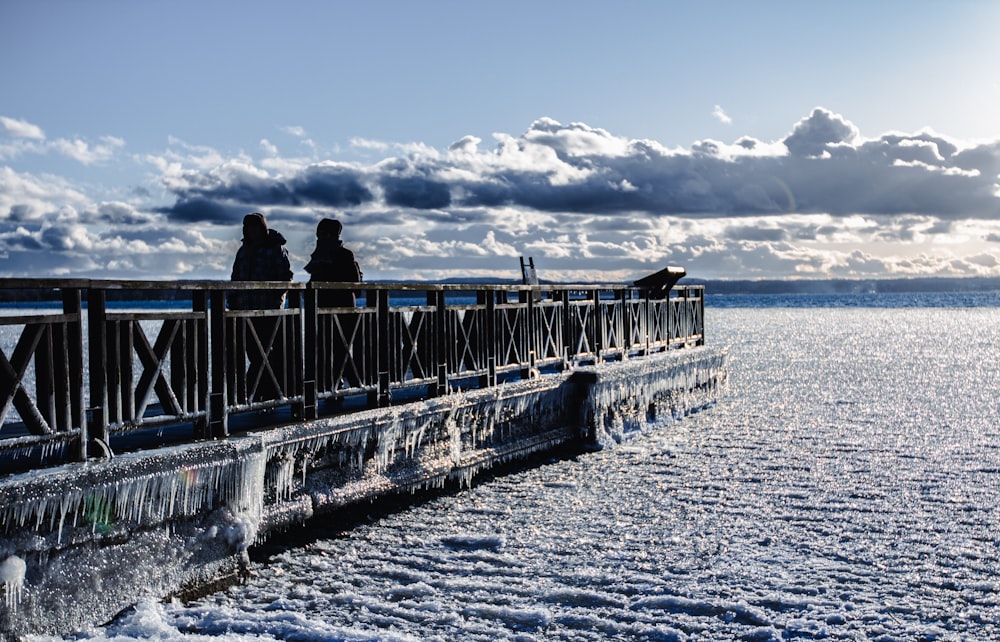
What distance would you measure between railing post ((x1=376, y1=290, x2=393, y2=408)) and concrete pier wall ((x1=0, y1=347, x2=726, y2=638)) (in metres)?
0.35

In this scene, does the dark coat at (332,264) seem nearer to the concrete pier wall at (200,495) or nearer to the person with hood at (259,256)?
the person with hood at (259,256)

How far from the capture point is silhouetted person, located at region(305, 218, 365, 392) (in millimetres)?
10047

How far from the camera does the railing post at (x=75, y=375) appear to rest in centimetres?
716

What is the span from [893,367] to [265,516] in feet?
92.2

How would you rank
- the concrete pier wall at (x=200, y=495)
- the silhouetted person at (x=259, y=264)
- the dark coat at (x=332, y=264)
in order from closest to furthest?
the concrete pier wall at (x=200, y=495) → the silhouetted person at (x=259, y=264) → the dark coat at (x=332, y=264)

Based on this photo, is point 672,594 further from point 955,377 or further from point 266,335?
point 955,377

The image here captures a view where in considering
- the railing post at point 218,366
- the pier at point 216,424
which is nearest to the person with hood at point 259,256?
the pier at point 216,424

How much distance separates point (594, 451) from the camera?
48.8 ft

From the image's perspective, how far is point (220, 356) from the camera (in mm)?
8516

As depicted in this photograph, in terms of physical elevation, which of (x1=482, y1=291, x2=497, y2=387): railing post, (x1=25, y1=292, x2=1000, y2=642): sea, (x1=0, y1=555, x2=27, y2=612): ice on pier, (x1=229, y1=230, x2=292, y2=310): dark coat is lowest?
(x1=25, y1=292, x2=1000, y2=642): sea

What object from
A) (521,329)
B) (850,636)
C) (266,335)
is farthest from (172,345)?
(521,329)

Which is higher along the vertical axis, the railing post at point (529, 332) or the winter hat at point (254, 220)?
the winter hat at point (254, 220)

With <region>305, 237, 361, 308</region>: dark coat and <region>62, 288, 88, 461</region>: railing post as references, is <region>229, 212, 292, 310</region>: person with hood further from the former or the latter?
<region>62, 288, 88, 461</region>: railing post

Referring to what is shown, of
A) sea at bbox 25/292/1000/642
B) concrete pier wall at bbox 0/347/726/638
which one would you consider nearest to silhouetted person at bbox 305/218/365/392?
concrete pier wall at bbox 0/347/726/638
